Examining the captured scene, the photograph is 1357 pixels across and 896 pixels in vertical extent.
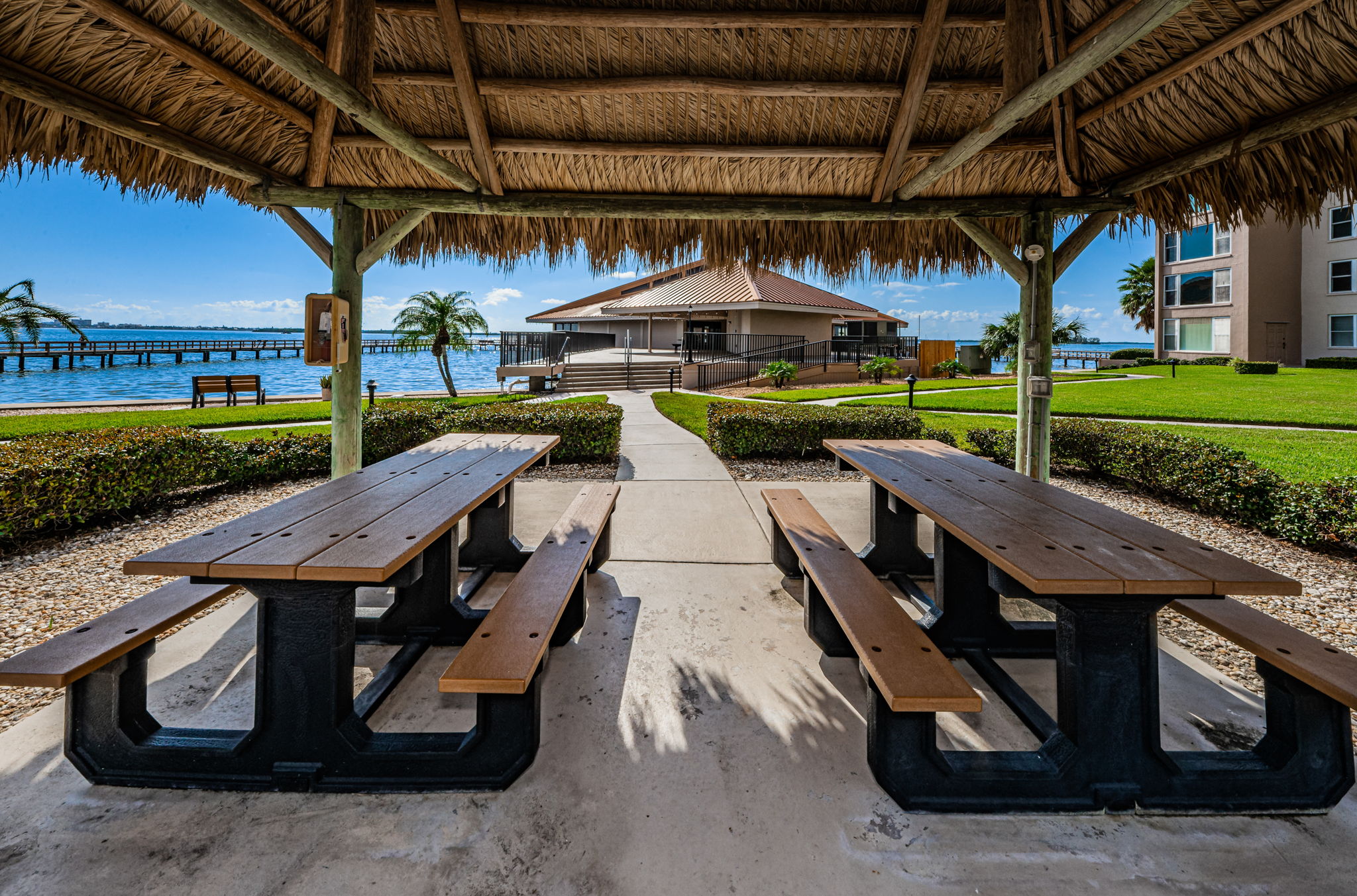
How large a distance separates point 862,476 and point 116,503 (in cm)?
813

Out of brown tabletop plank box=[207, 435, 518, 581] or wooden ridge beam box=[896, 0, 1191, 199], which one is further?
wooden ridge beam box=[896, 0, 1191, 199]

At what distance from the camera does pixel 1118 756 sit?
7.91 ft

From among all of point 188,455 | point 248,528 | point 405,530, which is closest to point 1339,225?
point 405,530

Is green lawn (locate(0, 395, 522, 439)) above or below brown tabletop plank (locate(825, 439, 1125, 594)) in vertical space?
above

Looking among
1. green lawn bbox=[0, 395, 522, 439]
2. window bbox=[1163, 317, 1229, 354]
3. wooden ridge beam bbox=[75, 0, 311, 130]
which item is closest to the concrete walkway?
wooden ridge beam bbox=[75, 0, 311, 130]

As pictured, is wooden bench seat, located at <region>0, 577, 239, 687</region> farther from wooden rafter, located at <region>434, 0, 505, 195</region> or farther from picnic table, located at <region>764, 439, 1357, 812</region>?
wooden rafter, located at <region>434, 0, 505, 195</region>

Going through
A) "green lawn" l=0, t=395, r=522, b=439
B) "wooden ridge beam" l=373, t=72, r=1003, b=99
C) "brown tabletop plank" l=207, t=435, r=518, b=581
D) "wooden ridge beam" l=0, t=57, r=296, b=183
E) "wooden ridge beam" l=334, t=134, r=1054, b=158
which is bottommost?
"brown tabletop plank" l=207, t=435, r=518, b=581

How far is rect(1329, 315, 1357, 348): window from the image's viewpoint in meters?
27.4

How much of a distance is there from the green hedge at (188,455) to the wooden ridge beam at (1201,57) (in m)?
6.55

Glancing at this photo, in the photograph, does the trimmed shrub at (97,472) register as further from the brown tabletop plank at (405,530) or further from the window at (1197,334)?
the window at (1197,334)

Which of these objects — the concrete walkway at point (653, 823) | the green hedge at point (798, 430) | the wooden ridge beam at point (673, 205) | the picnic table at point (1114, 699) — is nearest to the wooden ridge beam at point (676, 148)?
the wooden ridge beam at point (673, 205)

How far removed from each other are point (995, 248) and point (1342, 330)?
34448 millimetres

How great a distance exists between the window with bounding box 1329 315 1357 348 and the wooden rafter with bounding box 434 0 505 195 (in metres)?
38.0

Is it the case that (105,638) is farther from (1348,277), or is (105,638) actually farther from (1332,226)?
(1332,226)
